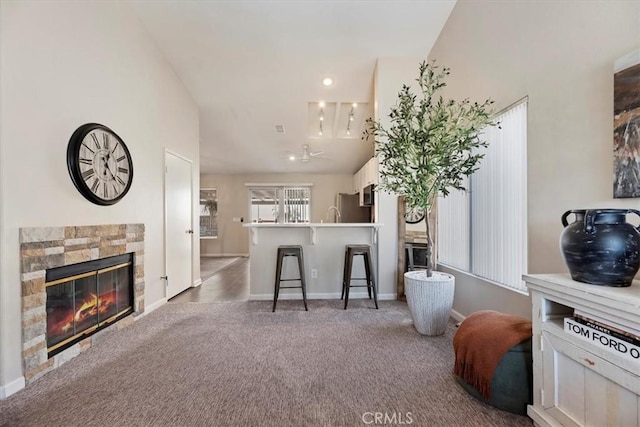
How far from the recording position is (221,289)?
4172 mm

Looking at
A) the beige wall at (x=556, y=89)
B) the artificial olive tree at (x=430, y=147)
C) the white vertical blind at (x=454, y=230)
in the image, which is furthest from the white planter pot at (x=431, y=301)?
the artificial olive tree at (x=430, y=147)

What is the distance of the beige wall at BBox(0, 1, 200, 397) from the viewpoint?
5.69 ft

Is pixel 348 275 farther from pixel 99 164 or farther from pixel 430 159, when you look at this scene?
pixel 99 164

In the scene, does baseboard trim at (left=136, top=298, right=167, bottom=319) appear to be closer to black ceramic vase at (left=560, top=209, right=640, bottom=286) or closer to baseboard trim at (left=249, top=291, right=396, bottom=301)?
baseboard trim at (left=249, top=291, right=396, bottom=301)

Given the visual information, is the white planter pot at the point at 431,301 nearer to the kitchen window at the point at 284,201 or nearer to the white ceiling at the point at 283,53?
the white ceiling at the point at 283,53

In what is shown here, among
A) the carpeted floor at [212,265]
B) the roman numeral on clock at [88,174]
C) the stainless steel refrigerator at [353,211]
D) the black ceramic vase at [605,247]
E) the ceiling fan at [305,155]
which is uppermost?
the ceiling fan at [305,155]

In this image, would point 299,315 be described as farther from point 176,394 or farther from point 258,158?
point 258,158

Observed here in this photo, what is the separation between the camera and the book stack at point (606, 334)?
3.33 feet

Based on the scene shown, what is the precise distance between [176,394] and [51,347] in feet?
3.83

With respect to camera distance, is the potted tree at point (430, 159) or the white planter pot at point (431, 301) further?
the white planter pot at point (431, 301)

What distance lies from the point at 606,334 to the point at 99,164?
3590 mm

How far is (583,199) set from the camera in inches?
60.9

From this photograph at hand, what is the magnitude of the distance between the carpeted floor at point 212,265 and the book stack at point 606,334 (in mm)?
4865

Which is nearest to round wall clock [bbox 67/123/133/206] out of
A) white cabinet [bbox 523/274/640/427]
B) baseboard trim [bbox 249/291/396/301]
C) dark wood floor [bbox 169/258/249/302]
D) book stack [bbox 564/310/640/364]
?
dark wood floor [bbox 169/258/249/302]
